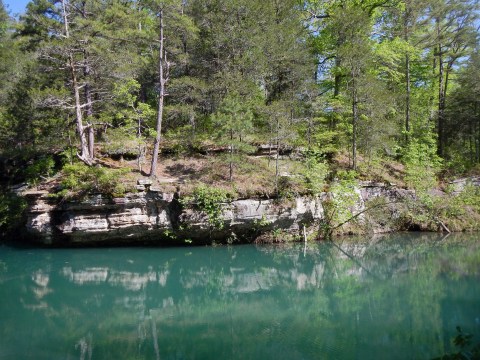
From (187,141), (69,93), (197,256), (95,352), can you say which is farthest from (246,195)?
(95,352)

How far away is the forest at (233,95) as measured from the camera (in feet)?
63.8

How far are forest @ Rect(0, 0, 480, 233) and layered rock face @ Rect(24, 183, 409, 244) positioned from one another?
76cm

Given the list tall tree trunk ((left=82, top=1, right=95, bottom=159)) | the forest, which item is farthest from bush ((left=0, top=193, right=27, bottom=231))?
tall tree trunk ((left=82, top=1, right=95, bottom=159))

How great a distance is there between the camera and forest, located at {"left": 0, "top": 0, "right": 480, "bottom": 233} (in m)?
19.4

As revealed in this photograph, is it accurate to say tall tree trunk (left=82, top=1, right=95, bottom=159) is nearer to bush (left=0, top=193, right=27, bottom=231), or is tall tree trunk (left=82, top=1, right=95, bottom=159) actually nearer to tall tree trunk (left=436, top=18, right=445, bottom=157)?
bush (left=0, top=193, right=27, bottom=231)

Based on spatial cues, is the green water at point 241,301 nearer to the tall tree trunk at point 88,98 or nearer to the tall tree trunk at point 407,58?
the tall tree trunk at point 88,98

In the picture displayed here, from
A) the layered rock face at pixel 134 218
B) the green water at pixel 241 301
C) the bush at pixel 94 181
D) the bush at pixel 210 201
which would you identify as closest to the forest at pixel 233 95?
the bush at pixel 94 181

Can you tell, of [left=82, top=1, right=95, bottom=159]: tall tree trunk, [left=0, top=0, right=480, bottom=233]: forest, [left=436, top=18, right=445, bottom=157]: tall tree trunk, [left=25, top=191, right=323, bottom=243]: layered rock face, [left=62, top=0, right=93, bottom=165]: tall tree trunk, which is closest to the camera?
[left=25, top=191, right=323, bottom=243]: layered rock face

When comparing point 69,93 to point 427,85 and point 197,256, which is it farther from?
point 427,85

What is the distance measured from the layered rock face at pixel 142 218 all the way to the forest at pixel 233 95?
29.8 inches

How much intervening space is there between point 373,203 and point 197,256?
10.9 metres

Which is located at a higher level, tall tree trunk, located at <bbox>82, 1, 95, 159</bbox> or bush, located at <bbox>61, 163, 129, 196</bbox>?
tall tree trunk, located at <bbox>82, 1, 95, 159</bbox>

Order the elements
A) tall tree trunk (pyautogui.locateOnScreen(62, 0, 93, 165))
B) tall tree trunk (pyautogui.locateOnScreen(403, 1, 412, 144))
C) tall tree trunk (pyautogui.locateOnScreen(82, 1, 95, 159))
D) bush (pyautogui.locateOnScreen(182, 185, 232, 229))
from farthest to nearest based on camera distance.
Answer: tall tree trunk (pyautogui.locateOnScreen(403, 1, 412, 144)) < tall tree trunk (pyautogui.locateOnScreen(82, 1, 95, 159)) < tall tree trunk (pyautogui.locateOnScreen(62, 0, 93, 165)) < bush (pyautogui.locateOnScreen(182, 185, 232, 229))

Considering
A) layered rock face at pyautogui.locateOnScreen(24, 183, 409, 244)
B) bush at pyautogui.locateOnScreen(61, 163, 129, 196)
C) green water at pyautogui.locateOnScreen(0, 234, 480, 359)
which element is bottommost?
green water at pyautogui.locateOnScreen(0, 234, 480, 359)
